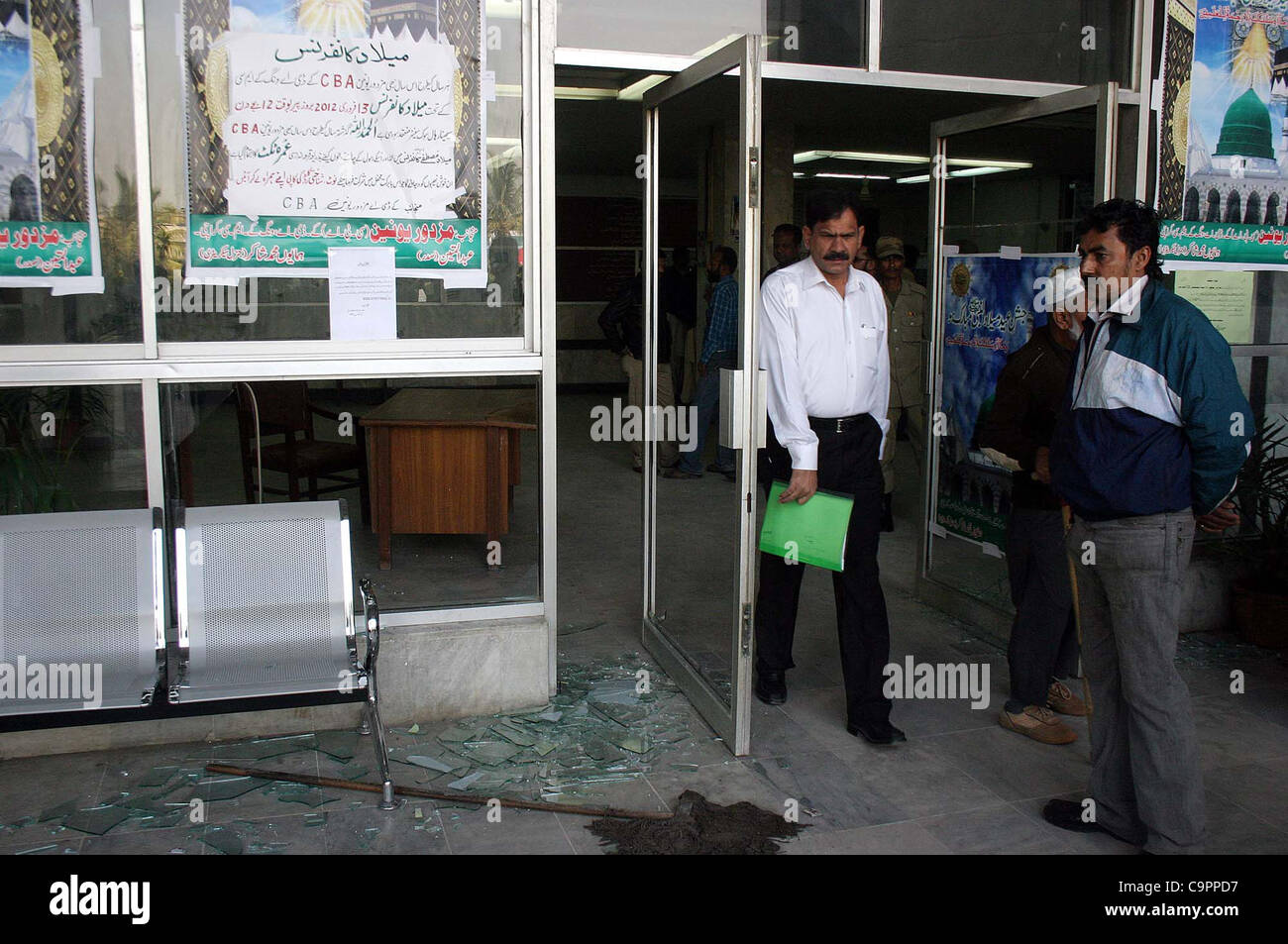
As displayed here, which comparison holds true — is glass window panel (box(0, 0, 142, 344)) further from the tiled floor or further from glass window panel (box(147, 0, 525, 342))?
the tiled floor

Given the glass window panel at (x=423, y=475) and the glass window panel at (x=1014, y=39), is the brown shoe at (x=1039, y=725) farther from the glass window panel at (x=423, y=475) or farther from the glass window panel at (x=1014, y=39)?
the glass window panel at (x=1014, y=39)

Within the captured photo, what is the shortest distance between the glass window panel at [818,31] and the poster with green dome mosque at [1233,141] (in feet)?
4.45

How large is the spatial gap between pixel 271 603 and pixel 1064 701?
9.13 feet

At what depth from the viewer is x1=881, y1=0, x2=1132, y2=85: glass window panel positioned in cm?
462

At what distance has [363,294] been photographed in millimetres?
3838

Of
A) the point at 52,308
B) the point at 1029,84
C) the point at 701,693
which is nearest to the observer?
the point at 52,308

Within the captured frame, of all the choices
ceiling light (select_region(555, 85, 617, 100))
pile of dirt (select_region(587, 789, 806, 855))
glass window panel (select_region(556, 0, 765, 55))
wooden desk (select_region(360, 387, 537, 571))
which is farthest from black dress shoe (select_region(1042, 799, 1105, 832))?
ceiling light (select_region(555, 85, 617, 100))

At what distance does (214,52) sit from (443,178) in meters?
0.79

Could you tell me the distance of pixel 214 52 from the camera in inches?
143

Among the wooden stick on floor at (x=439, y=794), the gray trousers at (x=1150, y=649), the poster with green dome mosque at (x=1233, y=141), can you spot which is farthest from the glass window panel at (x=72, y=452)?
the poster with green dome mosque at (x=1233, y=141)

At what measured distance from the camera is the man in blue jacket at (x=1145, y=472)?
288 centimetres

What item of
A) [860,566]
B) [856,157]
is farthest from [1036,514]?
[856,157]
